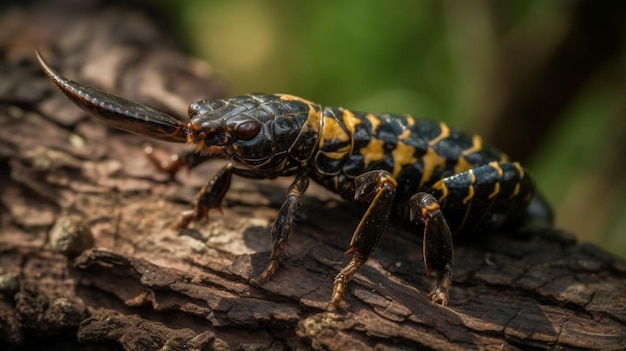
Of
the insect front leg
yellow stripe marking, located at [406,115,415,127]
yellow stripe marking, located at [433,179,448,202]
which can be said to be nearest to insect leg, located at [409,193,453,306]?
the insect front leg

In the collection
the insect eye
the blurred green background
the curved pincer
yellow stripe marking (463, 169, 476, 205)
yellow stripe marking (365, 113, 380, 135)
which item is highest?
the blurred green background

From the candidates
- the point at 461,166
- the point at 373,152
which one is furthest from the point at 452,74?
the point at 373,152

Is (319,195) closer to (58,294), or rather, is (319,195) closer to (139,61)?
(58,294)

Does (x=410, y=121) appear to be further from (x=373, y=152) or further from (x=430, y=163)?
(x=373, y=152)

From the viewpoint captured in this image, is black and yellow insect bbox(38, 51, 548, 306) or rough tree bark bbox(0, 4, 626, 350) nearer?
rough tree bark bbox(0, 4, 626, 350)

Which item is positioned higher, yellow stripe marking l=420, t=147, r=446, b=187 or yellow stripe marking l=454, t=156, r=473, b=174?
yellow stripe marking l=454, t=156, r=473, b=174

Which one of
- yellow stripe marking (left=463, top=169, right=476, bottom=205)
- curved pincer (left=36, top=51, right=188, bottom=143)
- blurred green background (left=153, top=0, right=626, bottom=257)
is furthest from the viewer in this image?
blurred green background (left=153, top=0, right=626, bottom=257)

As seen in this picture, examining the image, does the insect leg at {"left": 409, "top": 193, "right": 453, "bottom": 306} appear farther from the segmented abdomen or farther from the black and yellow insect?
the segmented abdomen
